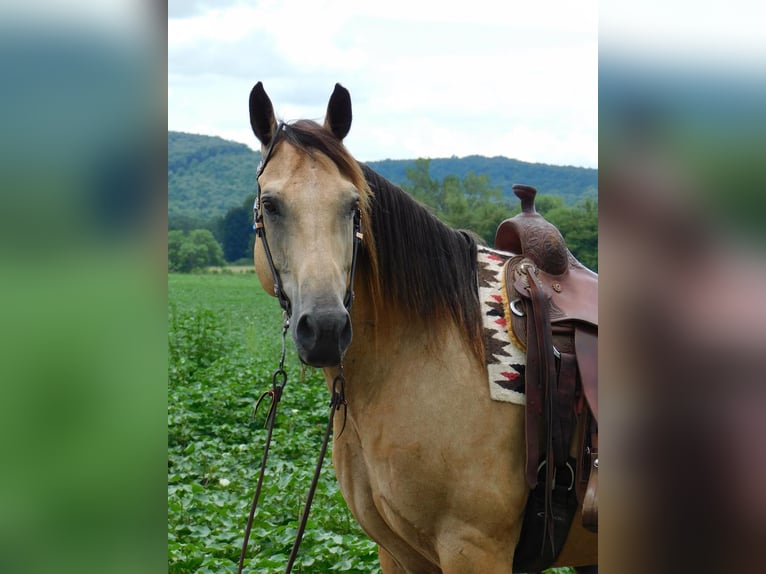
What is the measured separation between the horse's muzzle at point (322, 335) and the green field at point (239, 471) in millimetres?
479

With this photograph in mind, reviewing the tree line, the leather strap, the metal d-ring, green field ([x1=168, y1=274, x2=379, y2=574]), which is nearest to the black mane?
the metal d-ring

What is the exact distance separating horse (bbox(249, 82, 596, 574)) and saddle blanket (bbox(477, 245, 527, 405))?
0.11 feet

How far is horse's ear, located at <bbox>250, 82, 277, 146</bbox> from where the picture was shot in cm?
259

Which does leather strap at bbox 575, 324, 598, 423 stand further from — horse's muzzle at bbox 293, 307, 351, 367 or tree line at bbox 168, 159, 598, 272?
tree line at bbox 168, 159, 598, 272

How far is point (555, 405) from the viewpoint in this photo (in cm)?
268

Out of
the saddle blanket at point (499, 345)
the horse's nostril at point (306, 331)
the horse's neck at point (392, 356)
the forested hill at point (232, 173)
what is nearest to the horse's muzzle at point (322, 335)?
the horse's nostril at point (306, 331)

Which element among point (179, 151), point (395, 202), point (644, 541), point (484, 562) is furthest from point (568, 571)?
point (179, 151)

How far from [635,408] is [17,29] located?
51cm

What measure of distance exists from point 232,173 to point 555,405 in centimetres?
6718

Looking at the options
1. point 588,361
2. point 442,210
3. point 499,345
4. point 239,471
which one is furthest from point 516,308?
point 442,210

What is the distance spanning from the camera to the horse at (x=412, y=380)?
8.59 feet

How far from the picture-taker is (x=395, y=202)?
9.03ft

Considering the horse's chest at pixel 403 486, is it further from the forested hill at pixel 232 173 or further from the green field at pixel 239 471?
the forested hill at pixel 232 173

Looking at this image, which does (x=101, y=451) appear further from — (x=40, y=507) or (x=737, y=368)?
(x=737, y=368)
